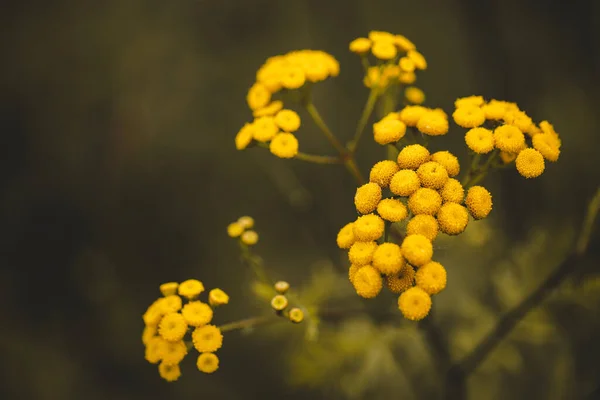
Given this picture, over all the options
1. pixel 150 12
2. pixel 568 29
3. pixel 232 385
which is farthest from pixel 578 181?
pixel 150 12

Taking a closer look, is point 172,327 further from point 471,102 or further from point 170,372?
point 471,102

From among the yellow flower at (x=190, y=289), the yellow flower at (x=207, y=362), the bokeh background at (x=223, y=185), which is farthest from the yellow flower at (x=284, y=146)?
the bokeh background at (x=223, y=185)

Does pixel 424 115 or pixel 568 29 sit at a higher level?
pixel 568 29

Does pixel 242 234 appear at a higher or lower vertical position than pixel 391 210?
higher

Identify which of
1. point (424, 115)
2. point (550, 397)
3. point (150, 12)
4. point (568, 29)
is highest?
point (150, 12)

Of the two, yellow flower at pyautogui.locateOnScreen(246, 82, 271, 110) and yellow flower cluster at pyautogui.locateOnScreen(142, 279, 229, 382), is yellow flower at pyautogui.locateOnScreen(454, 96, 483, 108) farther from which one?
yellow flower cluster at pyautogui.locateOnScreen(142, 279, 229, 382)

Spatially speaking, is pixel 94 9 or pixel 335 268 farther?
pixel 94 9

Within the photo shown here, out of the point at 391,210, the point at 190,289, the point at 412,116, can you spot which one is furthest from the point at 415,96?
the point at 190,289

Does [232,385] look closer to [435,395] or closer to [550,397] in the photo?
[435,395]
